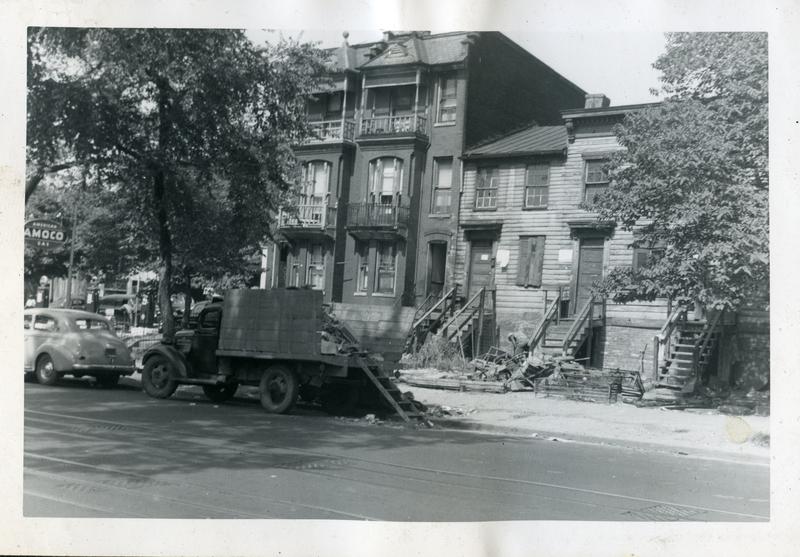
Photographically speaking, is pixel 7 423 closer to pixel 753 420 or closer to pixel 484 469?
pixel 484 469

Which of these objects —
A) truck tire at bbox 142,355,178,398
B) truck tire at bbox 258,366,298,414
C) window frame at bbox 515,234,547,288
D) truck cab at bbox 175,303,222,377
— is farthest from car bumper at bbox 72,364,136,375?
window frame at bbox 515,234,547,288

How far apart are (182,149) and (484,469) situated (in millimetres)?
9534

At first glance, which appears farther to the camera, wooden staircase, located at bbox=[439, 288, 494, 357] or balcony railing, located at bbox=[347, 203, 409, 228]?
balcony railing, located at bbox=[347, 203, 409, 228]

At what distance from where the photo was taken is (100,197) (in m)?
15.1

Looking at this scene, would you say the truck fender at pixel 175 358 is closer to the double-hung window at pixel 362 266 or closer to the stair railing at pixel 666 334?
the double-hung window at pixel 362 266

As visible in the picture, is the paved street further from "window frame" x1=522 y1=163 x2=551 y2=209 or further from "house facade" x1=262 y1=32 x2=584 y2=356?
"window frame" x1=522 y1=163 x2=551 y2=209

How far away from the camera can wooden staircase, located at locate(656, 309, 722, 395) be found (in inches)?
615

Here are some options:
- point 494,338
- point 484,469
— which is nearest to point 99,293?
point 494,338

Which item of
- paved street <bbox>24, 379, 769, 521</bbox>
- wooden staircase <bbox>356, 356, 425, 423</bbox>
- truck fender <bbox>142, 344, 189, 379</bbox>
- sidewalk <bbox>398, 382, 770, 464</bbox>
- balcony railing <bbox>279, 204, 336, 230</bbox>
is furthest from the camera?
balcony railing <bbox>279, 204, 336, 230</bbox>

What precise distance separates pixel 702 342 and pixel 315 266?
422 inches

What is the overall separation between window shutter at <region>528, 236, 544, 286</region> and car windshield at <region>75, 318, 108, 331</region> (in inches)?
430

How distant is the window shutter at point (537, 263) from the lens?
2009cm

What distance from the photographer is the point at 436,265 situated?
843 inches

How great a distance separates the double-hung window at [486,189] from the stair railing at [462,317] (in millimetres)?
3085
